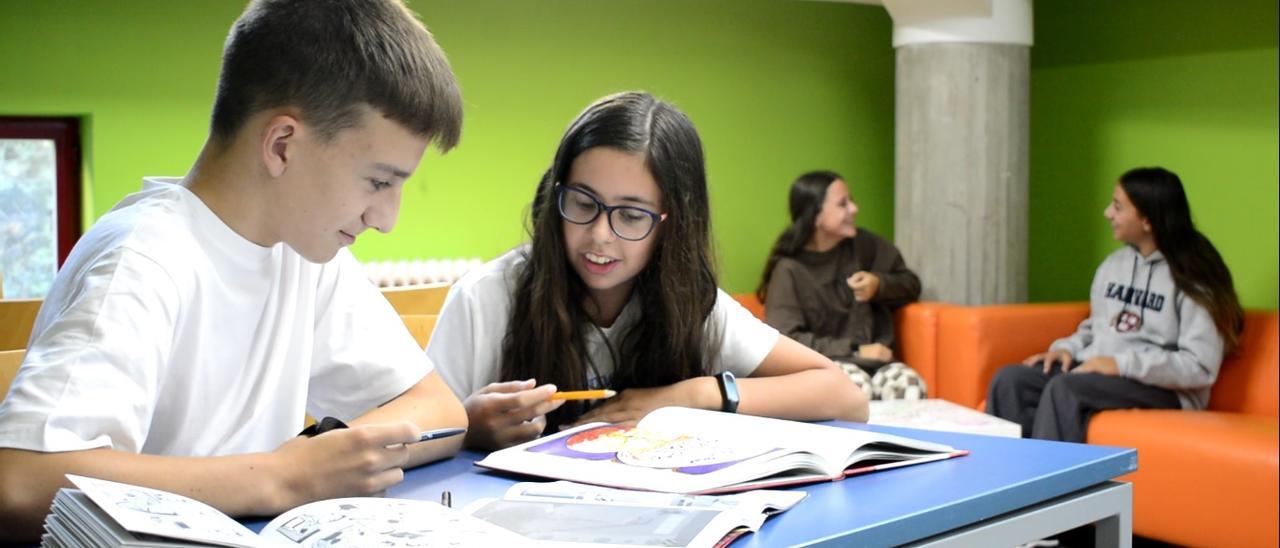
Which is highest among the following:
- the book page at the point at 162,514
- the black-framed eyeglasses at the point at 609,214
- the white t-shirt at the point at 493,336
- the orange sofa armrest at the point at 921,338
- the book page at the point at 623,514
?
the black-framed eyeglasses at the point at 609,214

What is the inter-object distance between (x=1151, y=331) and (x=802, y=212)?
55.8 inches

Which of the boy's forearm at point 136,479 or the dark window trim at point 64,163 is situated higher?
the dark window trim at point 64,163

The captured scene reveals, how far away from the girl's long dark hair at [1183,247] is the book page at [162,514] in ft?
13.5

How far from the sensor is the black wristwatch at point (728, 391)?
2.01 metres

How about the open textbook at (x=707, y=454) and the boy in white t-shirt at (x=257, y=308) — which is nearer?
the boy in white t-shirt at (x=257, y=308)

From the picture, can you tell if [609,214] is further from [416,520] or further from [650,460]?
[416,520]

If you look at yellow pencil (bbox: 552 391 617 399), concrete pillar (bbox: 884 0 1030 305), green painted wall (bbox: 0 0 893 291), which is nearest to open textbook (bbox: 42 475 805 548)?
yellow pencil (bbox: 552 391 617 399)

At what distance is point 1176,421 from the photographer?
446 cm

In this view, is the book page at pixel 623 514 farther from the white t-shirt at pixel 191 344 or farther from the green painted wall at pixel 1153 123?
the green painted wall at pixel 1153 123

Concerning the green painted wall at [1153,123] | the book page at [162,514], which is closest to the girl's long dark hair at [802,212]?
the green painted wall at [1153,123]

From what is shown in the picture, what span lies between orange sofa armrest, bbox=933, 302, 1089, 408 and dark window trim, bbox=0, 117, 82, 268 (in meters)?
3.26

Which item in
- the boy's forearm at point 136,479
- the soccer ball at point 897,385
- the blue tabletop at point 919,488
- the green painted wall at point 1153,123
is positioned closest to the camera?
the boy's forearm at point 136,479

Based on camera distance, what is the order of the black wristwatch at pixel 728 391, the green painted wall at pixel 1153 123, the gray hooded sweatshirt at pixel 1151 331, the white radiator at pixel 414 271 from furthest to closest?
the green painted wall at pixel 1153 123, the white radiator at pixel 414 271, the gray hooded sweatshirt at pixel 1151 331, the black wristwatch at pixel 728 391

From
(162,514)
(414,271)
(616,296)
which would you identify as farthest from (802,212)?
(162,514)
